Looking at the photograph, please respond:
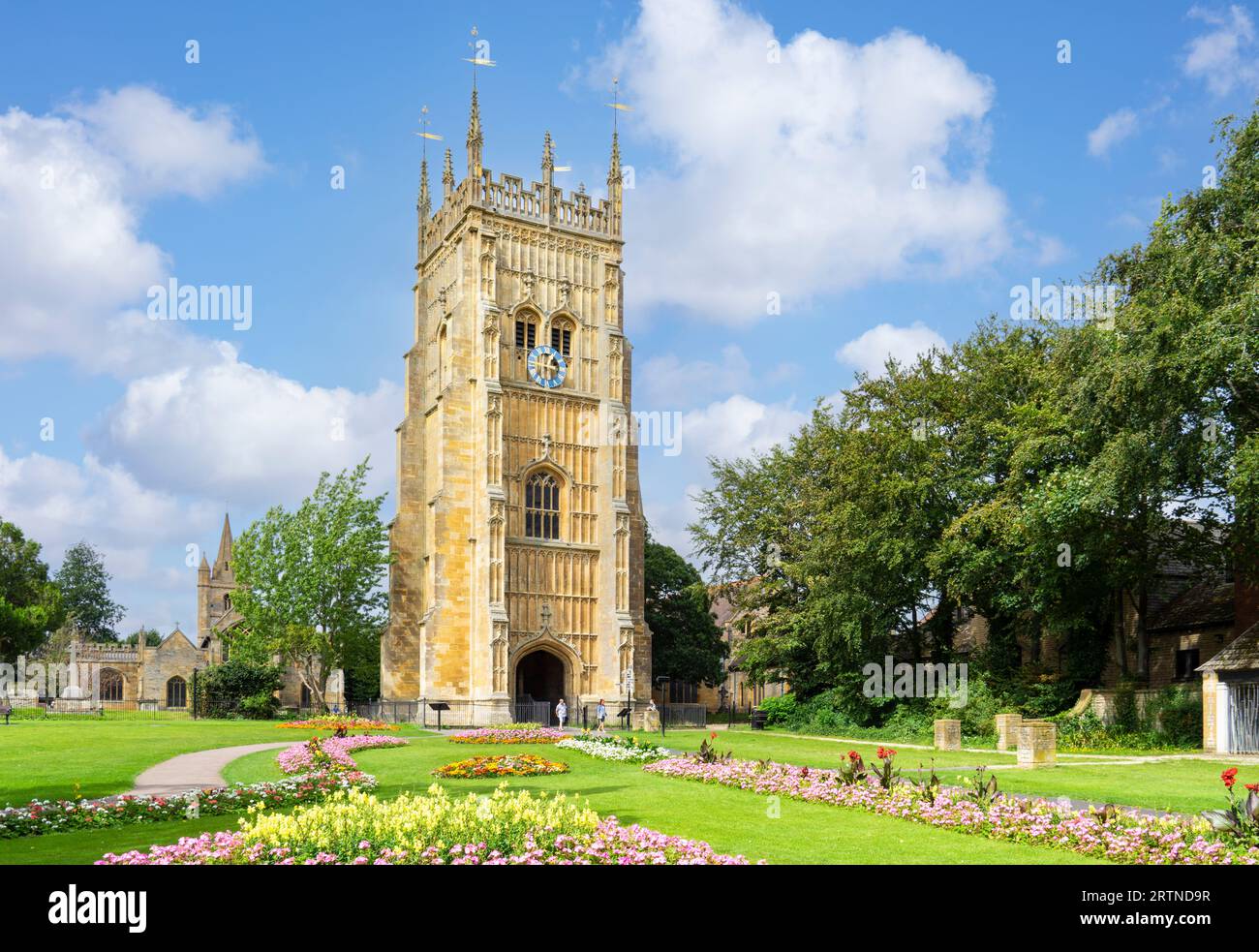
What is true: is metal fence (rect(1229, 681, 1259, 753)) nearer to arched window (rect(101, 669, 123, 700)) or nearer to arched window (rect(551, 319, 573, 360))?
arched window (rect(551, 319, 573, 360))

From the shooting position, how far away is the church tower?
164 feet

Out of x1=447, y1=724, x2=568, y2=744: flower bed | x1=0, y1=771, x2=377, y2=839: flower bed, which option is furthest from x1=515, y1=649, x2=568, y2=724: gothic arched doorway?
x1=0, y1=771, x2=377, y2=839: flower bed

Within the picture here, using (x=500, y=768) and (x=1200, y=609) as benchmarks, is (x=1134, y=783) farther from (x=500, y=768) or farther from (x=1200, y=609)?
(x=1200, y=609)

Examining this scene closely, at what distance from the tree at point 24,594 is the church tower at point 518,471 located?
24271 millimetres

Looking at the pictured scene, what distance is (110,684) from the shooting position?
85.6 m

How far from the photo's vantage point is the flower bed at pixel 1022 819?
Answer: 492 inches

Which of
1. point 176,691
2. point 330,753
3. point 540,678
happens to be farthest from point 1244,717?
point 176,691

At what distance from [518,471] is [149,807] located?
36.5 meters

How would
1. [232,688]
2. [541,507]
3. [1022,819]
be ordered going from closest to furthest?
[1022,819]
[232,688]
[541,507]
